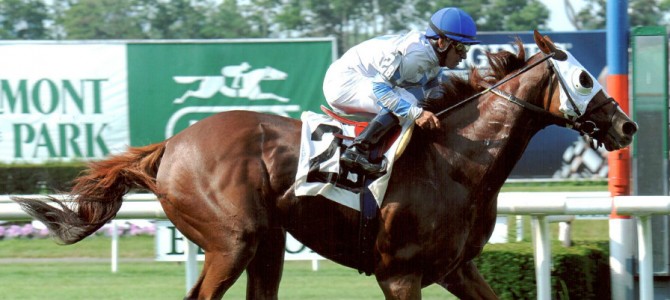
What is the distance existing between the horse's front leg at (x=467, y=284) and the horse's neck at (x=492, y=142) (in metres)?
0.41

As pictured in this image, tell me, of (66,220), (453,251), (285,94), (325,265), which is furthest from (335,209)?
(285,94)

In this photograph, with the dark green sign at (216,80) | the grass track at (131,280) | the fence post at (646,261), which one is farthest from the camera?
the dark green sign at (216,80)

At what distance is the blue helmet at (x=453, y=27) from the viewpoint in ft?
15.1

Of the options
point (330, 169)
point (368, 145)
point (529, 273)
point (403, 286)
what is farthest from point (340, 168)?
point (529, 273)

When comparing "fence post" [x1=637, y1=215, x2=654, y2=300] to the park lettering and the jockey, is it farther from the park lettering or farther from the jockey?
the park lettering

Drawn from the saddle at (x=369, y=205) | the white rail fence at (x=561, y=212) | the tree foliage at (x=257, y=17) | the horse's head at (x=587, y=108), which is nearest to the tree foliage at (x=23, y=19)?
the tree foliage at (x=257, y=17)

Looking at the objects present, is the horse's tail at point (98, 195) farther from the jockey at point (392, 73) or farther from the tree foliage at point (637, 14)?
the tree foliage at point (637, 14)

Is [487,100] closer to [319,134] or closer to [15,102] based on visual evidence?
[319,134]

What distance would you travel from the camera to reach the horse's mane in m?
4.81

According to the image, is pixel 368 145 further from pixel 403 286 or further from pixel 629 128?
pixel 629 128

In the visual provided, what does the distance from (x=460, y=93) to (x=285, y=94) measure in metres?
6.70

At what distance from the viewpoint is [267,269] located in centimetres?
494

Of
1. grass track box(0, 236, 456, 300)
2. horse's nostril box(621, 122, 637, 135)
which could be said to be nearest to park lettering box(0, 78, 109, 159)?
grass track box(0, 236, 456, 300)

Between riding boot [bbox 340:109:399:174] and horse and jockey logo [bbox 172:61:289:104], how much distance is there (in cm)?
686
